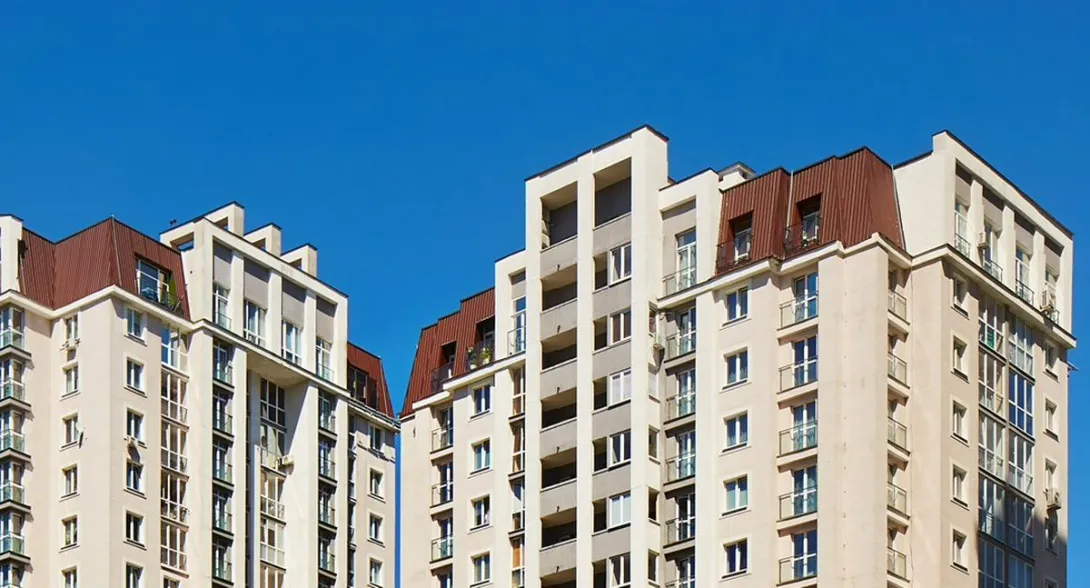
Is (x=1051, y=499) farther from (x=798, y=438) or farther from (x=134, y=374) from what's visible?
(x=134, y=374)

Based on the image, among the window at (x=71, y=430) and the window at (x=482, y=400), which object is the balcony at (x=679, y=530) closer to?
the window at (x=482, y=400)

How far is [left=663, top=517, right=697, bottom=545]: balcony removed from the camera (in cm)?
9975

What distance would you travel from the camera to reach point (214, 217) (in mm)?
122938

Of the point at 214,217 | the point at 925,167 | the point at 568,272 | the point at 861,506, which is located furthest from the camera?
the point at 214,217

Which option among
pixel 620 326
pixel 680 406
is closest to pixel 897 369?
pixel 680 406

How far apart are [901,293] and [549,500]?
54.0ft

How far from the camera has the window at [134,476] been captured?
112312mm

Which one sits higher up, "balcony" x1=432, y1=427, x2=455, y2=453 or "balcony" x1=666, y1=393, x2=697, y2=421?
"balcony" x1=432, y1=427, x2=455, y2=453

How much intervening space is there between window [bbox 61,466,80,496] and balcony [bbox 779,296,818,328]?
32.2 meters

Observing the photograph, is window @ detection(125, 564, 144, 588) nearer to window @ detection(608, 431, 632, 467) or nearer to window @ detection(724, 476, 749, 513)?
window @ detection(608, 431, 632, 467)

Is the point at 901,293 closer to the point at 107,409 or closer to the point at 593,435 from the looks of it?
the point at 593,435

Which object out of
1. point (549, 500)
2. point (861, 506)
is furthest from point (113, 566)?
point (861, 506)

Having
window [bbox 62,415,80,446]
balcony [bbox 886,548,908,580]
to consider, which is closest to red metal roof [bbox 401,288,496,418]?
window [bbox 62,415,80,446]

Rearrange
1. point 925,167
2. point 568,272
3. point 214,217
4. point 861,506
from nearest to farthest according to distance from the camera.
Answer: point 861,506 < point 925,167 < point 568,272 < point 214,217
